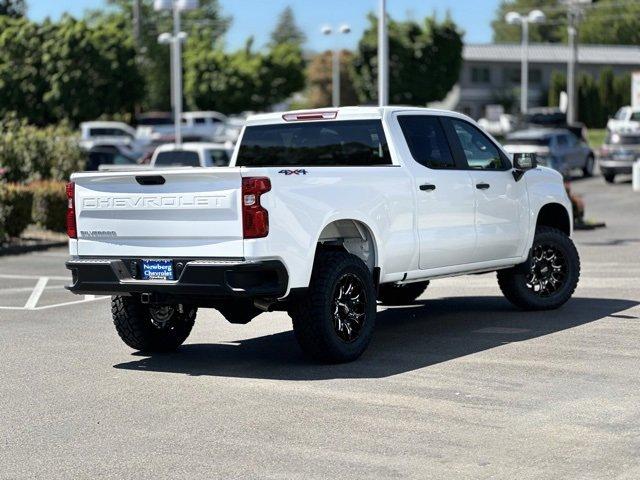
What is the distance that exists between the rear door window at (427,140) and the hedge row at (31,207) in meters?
12.9

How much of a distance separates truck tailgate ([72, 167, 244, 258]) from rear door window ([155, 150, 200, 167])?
1638cm

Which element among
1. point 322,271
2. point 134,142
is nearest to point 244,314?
point 322,271

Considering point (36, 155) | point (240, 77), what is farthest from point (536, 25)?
point (36, 155)

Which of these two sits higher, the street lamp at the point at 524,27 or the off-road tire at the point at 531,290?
the street lamp at the point at 524,27

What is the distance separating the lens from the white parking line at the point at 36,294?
15055 mm

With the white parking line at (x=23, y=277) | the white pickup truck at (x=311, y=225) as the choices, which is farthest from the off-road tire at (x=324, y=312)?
the white parking line at (x=23, y=277)

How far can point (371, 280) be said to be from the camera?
10688 mm

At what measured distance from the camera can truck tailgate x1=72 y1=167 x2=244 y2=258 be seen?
985 cm

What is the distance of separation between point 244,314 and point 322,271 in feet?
2.62

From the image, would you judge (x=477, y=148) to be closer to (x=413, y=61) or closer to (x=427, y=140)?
(x=427, y=140)

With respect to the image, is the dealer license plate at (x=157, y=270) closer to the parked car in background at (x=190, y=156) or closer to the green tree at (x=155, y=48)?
the parked car in background at (x=190, y=156)

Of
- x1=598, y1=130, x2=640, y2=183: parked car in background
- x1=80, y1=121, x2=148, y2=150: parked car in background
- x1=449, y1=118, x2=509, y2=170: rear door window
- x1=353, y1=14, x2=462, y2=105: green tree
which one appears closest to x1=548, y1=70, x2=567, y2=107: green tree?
x1=353, y1=14, x2=462, y2=105: green tree

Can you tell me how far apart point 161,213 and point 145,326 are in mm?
1344

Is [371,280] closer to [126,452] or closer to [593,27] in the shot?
[126,452]
